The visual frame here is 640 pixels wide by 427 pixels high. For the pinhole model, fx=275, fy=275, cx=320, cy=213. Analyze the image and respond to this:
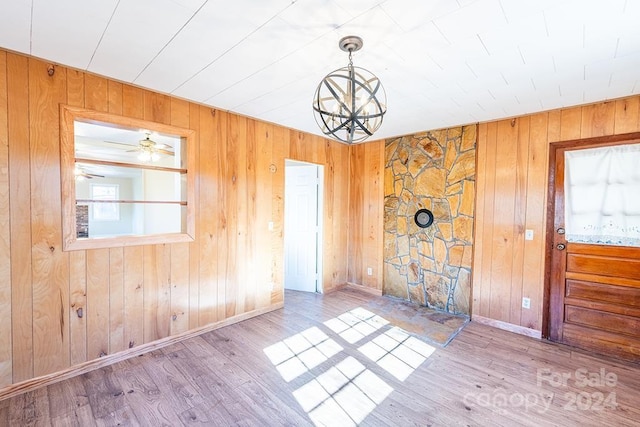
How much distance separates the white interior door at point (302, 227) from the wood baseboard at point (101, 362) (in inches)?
55.3

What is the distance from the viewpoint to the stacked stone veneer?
3529 millimetres

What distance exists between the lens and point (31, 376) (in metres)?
2.08

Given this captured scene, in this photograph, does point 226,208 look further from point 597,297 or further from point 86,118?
point 597,297

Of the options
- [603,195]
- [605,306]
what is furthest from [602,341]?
[603,195]

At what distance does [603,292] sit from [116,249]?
4625 mm

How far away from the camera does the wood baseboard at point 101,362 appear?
202cm

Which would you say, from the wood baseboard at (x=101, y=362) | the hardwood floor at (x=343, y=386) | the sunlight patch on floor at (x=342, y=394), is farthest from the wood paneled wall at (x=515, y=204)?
the wood baseboard at (x=101, y=362)

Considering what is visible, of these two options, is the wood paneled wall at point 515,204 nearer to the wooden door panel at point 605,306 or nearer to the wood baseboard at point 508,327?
the wood baseboard at point 508,327

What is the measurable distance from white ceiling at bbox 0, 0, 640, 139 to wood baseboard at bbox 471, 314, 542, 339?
2.42 m

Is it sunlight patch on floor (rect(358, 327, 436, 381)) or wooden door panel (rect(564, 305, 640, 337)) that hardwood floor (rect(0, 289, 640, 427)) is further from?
wooden door panel (rect(564, 305, 640, 337))

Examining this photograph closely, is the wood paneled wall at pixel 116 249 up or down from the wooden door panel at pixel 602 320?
up

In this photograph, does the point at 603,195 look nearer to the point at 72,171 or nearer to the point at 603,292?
the point at 603,292

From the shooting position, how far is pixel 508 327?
3.19m

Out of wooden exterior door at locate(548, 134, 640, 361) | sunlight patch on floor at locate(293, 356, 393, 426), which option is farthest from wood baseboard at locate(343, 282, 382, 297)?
wooden exterior door at locate(548, 134, 640, 361)
